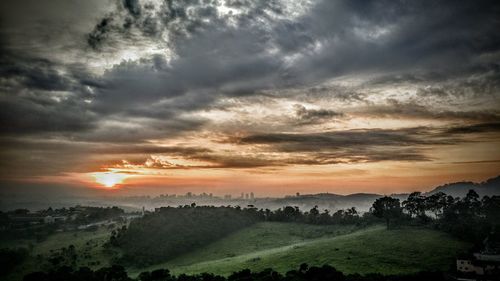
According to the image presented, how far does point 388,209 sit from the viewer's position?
14050cm

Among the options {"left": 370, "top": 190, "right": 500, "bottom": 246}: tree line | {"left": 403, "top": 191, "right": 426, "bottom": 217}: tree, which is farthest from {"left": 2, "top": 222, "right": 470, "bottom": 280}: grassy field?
{"left": 403, "top": 191, "right": 426, "bottom": 217}: tree

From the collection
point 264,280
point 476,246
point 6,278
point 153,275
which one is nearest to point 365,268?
point 264,280

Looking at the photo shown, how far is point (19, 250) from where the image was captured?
144 m

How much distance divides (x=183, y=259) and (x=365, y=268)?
79656 mm

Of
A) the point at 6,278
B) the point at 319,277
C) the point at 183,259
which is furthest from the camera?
the point at 183,259

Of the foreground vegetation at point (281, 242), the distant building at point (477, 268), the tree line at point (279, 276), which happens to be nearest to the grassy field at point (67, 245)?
the foreground vegetation at point (281, 242)

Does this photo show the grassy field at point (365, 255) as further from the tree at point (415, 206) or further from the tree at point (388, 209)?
the tree at point (415, 206)

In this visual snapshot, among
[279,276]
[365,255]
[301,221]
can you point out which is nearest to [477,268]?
[365,255]

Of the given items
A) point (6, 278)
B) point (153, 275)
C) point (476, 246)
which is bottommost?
point (6, 278)

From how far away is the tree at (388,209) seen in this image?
140125mm

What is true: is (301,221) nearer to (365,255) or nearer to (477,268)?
(365,255)

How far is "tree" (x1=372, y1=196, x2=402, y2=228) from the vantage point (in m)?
140

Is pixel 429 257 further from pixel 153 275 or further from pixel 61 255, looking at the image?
pixel 61 255

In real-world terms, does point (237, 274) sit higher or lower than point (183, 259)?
higher
